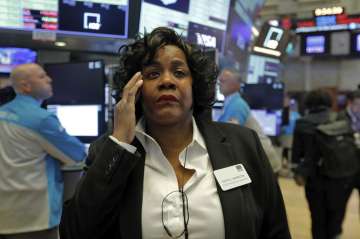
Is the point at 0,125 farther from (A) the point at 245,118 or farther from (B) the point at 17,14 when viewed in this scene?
(A) the point at 245,118

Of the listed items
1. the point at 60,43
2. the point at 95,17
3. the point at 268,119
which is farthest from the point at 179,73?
the point at 268,119

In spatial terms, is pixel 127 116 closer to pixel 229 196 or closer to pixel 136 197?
pixel 136 197

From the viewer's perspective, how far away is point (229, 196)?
1.33m

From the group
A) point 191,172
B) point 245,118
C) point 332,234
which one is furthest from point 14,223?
point 332,234

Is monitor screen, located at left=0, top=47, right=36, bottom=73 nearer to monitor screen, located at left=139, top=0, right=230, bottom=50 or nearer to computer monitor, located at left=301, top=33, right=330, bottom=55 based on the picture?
monitor screen, located at left=139, top=0, right=230, bottom=50

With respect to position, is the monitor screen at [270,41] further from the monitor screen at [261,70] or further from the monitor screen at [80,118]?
the monitor screen at [80,118]

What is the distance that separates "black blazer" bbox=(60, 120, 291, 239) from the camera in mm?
1250

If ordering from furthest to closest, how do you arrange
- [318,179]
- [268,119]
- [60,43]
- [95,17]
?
[268,119]
[318,179]
[60,43]
[95,17]

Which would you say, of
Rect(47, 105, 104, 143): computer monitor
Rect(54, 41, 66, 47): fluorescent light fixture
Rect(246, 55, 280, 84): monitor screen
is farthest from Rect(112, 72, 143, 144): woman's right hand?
Rect(246, 55, 280, 84): monitor screen

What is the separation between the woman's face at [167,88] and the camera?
1.35 meters

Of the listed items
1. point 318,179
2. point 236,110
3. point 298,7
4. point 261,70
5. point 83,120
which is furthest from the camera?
point 298,7

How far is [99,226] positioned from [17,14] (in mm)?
2075

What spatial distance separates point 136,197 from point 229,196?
0.30m

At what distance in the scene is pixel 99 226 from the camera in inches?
50.3
